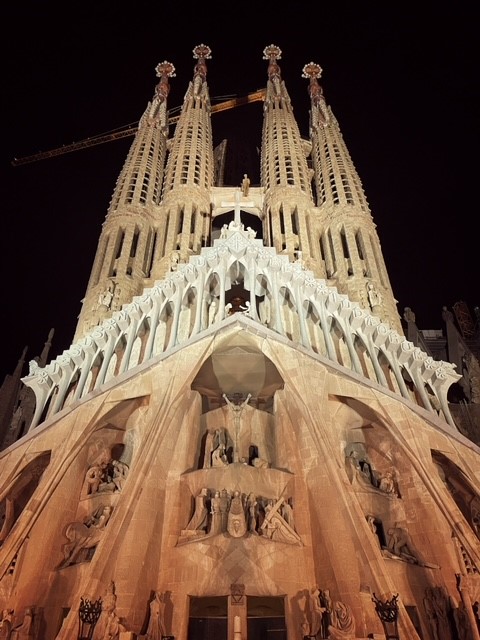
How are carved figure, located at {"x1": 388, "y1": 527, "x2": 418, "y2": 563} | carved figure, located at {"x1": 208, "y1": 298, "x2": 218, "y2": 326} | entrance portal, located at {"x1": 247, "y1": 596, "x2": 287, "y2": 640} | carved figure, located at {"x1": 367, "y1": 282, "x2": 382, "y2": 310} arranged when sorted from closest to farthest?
entrance portal, located at {"x1": 247, "y1": 596, "x2": 287, "y2": 640}
carved figure, located at {"x1": 388, "y1": 527, "x2": 418, "y2": 563}
carved figure, located at {"x1": 208, "y1": 298, "x2": 218, "y2": 326}
carved figure, located at {"x1": 367, "y1": 282, "x2": 382, "y2": 310}

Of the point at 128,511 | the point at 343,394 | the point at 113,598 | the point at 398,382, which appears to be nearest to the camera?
the point at 113,598

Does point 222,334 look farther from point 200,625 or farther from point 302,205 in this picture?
point 302,205

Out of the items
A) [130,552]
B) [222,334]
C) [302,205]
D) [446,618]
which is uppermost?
[302,205]

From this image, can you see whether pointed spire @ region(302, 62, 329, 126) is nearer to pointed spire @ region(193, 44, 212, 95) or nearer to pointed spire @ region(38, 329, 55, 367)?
pointed spire @ region(193, 44, 212, 95)

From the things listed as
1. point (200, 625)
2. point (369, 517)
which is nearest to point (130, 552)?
point (200, 625)

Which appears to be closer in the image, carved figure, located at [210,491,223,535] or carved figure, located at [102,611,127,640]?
carved figure, located at [102,611,127,640]

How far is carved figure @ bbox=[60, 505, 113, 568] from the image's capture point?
13.3m

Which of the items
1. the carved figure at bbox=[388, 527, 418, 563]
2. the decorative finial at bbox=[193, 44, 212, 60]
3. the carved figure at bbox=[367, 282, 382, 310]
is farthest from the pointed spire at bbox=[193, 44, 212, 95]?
the carved figure at bbox=[388, 527, 418, 563]

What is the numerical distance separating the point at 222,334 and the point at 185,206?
14079 mm

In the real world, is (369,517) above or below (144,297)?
below

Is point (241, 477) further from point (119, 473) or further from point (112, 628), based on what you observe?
point (112, 628)

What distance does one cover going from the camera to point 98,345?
1800 cm

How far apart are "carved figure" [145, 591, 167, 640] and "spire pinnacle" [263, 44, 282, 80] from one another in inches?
1549

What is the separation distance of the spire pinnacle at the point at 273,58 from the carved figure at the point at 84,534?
123 ft
